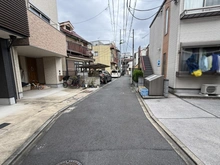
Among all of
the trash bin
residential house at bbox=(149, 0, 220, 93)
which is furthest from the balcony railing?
residential house at bbox=(149, 0, 220, 93)

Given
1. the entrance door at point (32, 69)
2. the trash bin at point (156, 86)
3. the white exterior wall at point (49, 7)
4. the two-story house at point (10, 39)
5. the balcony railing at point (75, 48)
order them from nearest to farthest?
the two-story house at point (10, 39), the trash bin at point (156, 86), the white exterior wall at point (49, 7), the entrance door at point (32, 69), the balcony railing at point (75, 48)

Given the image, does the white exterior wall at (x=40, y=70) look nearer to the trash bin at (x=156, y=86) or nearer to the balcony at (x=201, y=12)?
the trash bin at (x=156, y=86)

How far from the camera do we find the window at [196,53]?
5.96m

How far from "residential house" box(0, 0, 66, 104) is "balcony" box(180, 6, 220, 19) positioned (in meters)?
7.98

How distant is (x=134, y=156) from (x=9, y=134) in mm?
3140

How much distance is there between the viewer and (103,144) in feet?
8.12

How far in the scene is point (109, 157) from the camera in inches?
82.4

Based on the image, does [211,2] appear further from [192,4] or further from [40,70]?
[40,70]

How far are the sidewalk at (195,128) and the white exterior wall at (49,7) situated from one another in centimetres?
993

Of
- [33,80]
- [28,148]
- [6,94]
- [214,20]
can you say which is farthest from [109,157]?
[33,80]

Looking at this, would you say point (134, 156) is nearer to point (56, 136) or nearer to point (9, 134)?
point (56, 136)

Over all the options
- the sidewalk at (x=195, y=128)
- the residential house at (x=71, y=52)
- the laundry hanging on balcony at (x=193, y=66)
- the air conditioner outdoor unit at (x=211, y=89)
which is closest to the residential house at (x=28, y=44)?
the residential house at (x=71, y=52)

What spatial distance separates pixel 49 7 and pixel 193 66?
442 inches

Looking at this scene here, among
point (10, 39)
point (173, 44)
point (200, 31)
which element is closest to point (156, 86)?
point (173, 44)
